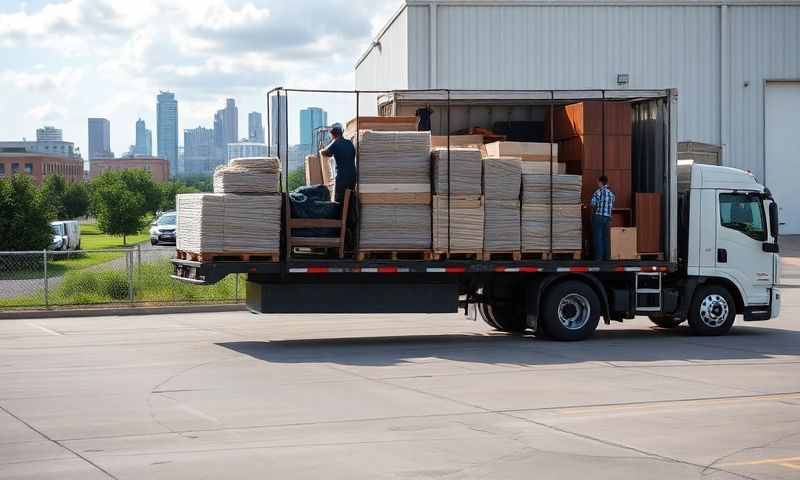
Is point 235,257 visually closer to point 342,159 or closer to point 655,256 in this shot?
point 342,159

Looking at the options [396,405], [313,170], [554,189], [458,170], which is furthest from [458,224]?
[396,405]

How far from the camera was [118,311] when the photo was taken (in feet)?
81.3

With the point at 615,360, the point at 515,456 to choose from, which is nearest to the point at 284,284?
the point at 615,360

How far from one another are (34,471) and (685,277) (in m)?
13.0

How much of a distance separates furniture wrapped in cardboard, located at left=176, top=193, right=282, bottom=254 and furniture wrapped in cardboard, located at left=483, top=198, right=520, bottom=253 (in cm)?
333

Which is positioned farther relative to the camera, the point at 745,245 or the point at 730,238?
the point at 745,245

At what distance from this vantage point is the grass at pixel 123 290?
84.1 feet

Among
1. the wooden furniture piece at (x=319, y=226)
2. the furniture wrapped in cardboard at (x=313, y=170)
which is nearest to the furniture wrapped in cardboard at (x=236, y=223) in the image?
the wooden furniture piece at (x=319, y=226)

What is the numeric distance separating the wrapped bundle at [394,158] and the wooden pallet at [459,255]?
3.82 feet

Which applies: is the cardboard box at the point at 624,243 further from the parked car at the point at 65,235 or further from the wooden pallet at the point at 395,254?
the parked car at the point at 65,235

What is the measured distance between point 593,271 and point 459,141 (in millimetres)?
3106

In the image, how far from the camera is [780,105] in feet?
155

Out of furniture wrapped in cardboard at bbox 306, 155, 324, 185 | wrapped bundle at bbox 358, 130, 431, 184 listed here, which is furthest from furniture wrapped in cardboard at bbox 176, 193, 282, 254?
furniture wrapped in cardboard at bbox 306, 155, 324, 185

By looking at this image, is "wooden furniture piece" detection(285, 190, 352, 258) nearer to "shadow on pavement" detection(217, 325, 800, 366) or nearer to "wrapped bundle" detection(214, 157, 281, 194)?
"wrapped bundle" detection(214, 157, 281, 194)
